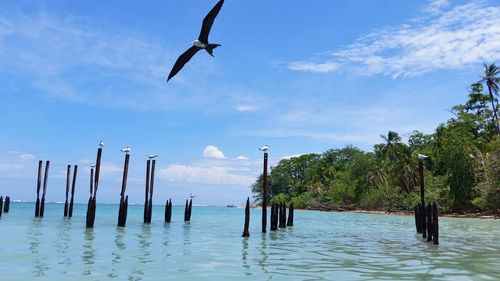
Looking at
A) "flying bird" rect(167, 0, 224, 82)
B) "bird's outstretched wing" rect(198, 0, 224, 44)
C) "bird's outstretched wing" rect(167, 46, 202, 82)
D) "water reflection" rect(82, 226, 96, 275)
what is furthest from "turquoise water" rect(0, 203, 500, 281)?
"bird's outstretched wing" rect(198, 0, 224, 44)

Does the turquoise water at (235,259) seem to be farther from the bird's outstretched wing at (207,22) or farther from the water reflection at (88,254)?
the bird's outstretched wing at (207,22)

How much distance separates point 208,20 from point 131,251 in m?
8.32

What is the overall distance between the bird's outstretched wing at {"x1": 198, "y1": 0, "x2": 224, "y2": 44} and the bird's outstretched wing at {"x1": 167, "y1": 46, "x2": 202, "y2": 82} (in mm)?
240

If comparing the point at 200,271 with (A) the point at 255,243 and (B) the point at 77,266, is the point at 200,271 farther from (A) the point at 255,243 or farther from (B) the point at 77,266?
(A) the point at 255,243

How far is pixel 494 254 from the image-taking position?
15.1 metres

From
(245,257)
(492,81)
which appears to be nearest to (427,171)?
(492,81)

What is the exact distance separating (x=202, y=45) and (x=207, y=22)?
490 mm

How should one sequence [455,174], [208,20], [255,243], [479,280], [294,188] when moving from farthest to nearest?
[294,188], [455,174], [255,243], [479,280], [208,20]

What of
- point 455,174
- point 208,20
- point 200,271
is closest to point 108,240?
point 200,271

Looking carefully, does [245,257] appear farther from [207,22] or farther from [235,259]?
[207,22]

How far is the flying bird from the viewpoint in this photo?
9242mm

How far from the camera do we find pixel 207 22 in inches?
367

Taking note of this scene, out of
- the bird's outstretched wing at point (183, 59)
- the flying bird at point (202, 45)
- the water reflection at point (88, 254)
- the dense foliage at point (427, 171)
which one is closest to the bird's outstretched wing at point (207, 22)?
the flying bird at point (202, 45)

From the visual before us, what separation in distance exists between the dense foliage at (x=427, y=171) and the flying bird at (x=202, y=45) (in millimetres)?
41212
